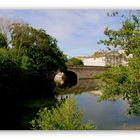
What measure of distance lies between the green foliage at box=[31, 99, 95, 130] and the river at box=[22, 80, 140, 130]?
0.10m

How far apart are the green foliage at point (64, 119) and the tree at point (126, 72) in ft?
1.10

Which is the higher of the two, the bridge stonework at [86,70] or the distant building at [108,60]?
the distant building at [108,60]

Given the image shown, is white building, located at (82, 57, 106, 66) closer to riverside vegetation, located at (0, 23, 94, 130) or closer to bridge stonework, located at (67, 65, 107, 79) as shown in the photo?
bridge stonework, located at (67, 65, 107, 79)

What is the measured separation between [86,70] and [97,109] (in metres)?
0.48

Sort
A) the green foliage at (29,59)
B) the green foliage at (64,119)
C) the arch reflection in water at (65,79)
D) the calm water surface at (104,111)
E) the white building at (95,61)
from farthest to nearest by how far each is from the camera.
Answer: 1. the arch reflection in water at (65,79)
2. the green foliage at (29,59)
3. the white building at (95,61)
4. the calm water surface at (104,111)
5. the green foliage at (64,119)

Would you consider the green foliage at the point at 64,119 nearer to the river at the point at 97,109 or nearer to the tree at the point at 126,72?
the river at the point at 97,109

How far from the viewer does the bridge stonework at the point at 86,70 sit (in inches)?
224

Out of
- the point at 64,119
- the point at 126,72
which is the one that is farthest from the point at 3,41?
the point at 126,72

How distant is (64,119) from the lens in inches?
212

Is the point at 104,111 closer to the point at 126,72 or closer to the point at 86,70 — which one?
the point at 86,70

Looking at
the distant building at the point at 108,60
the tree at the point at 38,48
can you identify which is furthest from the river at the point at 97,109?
the tree at the point at 38,48

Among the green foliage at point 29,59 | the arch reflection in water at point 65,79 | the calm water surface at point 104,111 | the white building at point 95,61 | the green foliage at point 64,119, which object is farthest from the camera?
the arch reflection in water at point 65,79
